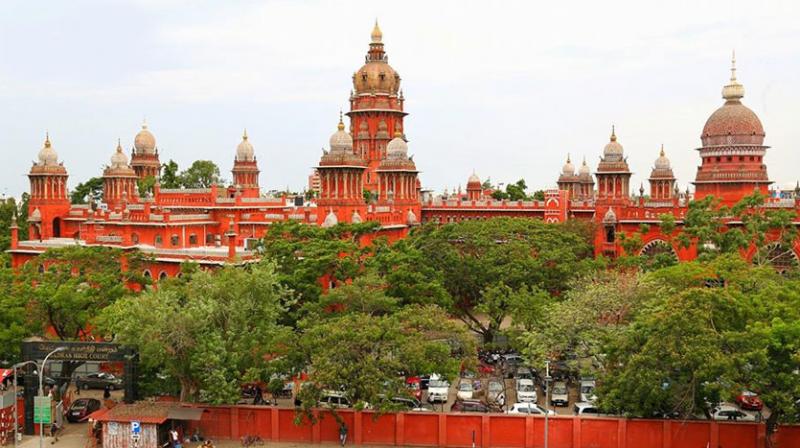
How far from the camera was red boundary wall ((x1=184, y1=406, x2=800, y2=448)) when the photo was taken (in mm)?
35031

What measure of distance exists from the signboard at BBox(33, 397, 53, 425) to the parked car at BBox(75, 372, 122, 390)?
672 centimetres

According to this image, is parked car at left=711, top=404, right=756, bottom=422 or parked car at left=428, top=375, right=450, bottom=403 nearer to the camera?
parked car at left=711, top=404, right=756, bottom=422

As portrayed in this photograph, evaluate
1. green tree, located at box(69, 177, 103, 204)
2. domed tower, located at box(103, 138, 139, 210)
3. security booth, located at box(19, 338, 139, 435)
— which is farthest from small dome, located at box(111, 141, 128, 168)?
security booth, located at box(19, 338, 139, 435)

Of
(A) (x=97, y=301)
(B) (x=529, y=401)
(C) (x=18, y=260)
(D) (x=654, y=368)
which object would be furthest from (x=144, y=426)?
(C) (x=18, y=260)

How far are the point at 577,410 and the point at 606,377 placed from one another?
2870mm

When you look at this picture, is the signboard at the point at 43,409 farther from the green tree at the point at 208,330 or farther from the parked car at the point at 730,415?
the parked car at the point at 730,415

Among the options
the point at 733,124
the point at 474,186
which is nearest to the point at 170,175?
the point at 474,186

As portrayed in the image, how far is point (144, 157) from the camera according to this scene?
93.5 metres

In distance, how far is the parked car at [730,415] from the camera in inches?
1438

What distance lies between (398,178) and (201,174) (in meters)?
43.4

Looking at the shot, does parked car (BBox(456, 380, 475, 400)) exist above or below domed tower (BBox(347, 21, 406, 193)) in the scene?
below

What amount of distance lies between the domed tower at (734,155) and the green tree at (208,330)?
35.7 m

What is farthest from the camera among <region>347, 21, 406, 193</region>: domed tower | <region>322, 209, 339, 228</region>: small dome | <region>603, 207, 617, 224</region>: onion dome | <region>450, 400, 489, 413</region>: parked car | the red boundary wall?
<region>347, 21, 406, 193</region>: domed tower

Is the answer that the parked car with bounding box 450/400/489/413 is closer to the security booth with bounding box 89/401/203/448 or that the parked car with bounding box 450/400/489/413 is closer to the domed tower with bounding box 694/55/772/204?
the security booth with bounding box 89/401/203/448
